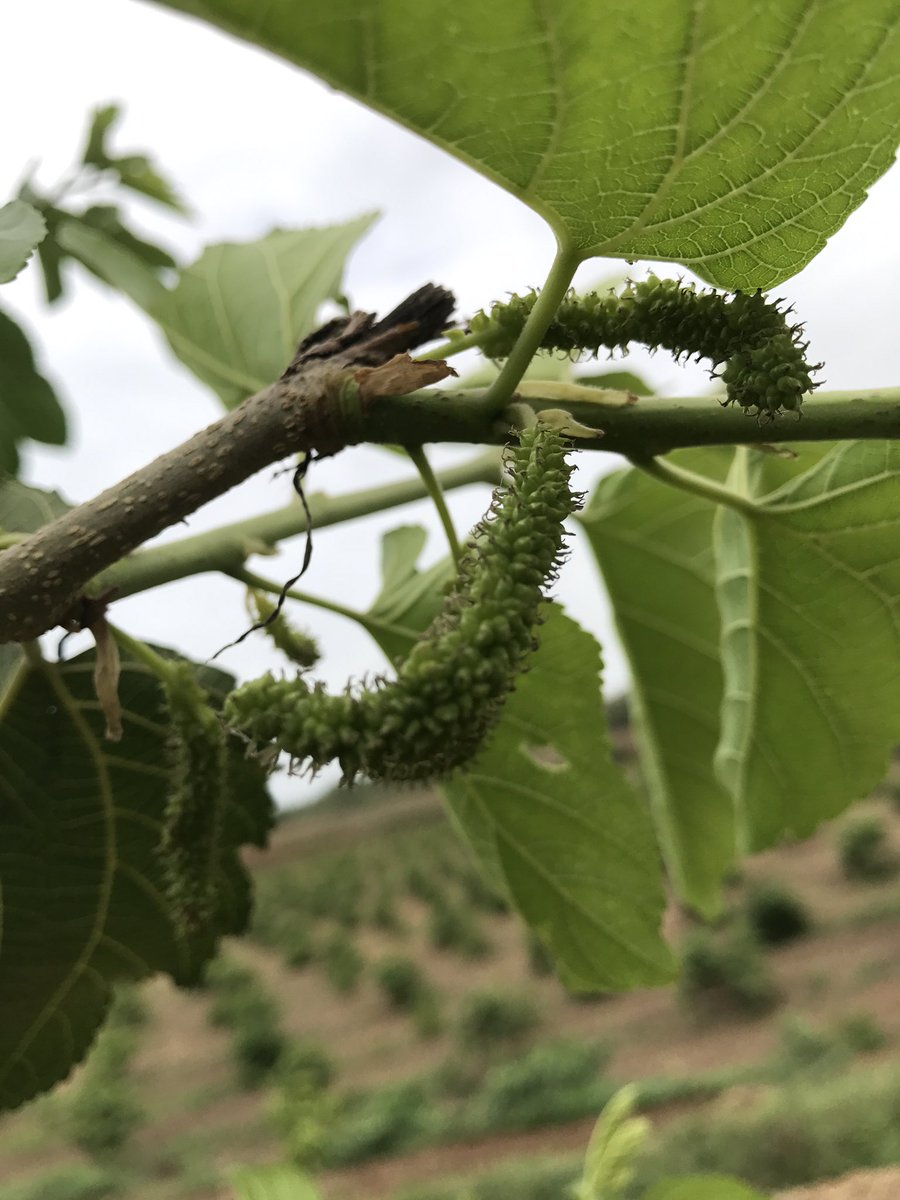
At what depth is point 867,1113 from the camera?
3.99 meters

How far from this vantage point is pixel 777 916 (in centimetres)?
637

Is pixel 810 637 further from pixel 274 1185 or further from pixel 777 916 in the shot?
pixel 777 916

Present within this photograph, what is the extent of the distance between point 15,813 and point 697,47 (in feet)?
2.00

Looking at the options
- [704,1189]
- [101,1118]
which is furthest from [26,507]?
[101,1118]

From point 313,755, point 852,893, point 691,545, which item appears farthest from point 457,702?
point 852,893

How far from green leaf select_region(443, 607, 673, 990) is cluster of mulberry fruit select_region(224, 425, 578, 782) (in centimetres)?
30

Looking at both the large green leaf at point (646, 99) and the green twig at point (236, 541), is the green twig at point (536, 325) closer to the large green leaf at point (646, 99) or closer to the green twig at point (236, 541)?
the large green leaf at point (646, 99)

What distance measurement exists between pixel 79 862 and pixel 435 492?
40 centimetres

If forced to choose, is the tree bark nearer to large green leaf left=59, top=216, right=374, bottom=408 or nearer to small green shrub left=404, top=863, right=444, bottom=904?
large green leaf left=59, top=216, right=374, bottom=408

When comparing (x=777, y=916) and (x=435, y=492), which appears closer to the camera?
(x=435, y=492)

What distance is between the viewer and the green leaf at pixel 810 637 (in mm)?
586

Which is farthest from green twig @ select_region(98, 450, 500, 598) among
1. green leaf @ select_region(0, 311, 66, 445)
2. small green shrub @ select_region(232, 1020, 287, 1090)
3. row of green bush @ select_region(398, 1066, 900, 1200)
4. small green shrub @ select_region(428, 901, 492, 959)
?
small green shrub @ select_region(428, 901, 492, 959)

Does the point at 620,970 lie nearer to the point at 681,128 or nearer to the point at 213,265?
the point at 681,128

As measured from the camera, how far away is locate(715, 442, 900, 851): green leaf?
586mm
